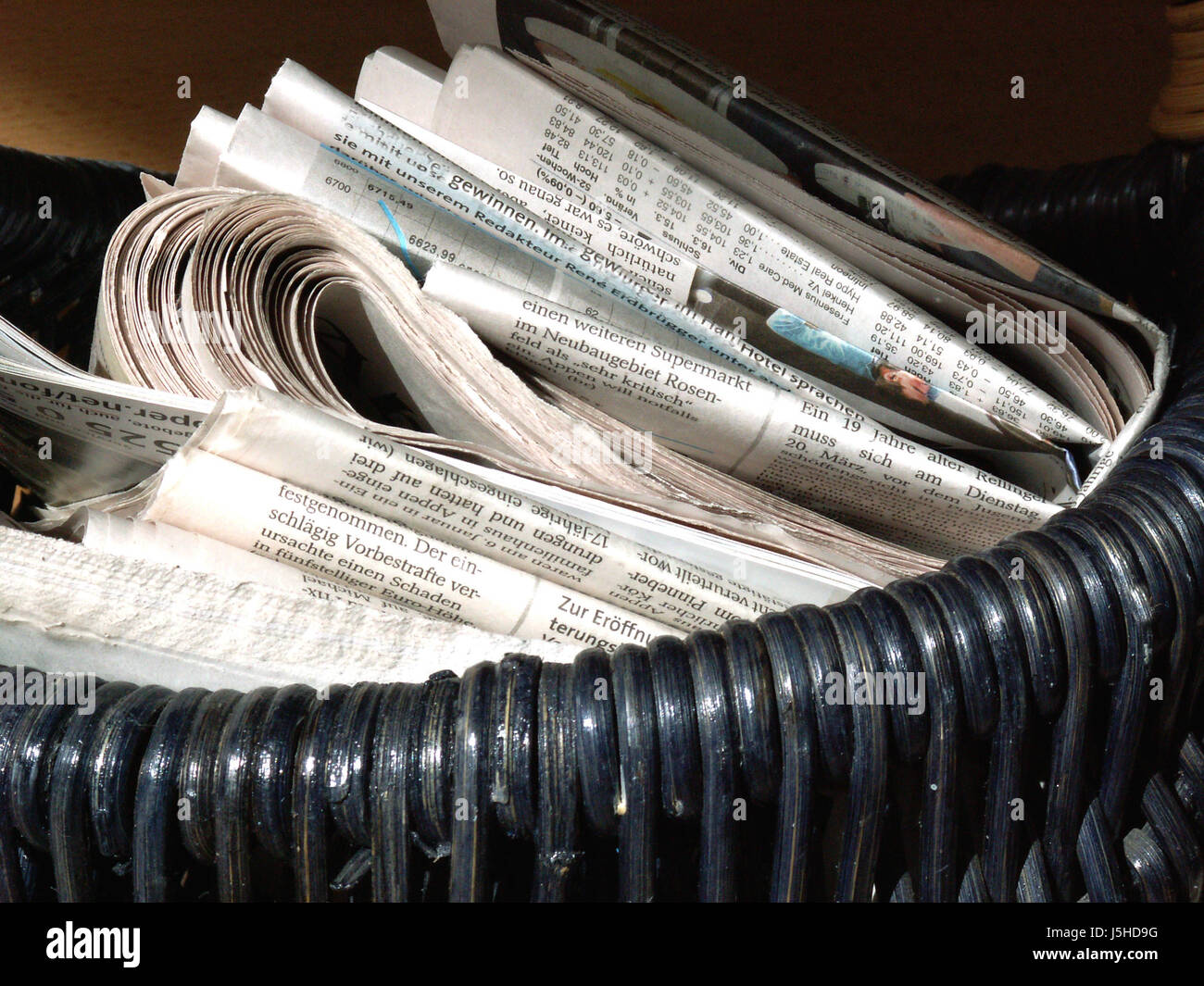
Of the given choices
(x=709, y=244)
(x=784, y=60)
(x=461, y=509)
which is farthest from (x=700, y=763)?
(x=784, y=60)

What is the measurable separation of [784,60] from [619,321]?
411mm

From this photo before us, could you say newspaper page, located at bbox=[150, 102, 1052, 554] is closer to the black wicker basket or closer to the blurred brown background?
the black wicker basket

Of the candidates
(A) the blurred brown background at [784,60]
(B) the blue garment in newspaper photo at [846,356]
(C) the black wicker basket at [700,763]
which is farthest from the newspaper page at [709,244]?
(A) the blurred brown background at [784,60]

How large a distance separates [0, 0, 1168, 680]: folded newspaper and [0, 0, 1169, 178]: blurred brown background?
12.1 inches

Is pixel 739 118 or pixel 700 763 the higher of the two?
pixel 739 118

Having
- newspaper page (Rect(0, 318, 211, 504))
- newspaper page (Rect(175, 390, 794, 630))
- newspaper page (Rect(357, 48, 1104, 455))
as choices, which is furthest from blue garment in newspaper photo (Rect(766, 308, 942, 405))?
newspaper page (Rect(0, 318, 211, 504))

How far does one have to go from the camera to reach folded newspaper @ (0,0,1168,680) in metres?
0.36

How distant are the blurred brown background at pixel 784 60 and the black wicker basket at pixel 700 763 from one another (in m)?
0.51

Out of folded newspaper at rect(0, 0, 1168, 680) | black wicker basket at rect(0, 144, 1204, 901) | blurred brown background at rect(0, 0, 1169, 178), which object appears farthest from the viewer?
blurred brown background at rect(0, 0, 1169, 178)

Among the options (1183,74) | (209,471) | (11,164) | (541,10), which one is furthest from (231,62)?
(1183,74)

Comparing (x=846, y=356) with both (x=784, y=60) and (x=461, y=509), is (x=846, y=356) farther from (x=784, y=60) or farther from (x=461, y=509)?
(x=784, y=60)

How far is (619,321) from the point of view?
1.36ft

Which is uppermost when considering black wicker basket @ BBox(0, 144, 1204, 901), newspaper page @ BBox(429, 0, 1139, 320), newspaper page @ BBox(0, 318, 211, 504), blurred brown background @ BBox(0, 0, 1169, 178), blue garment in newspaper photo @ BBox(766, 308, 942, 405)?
blurred brown background @ BBox(0, 0, 1169, 178)

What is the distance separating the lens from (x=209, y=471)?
31 cm
